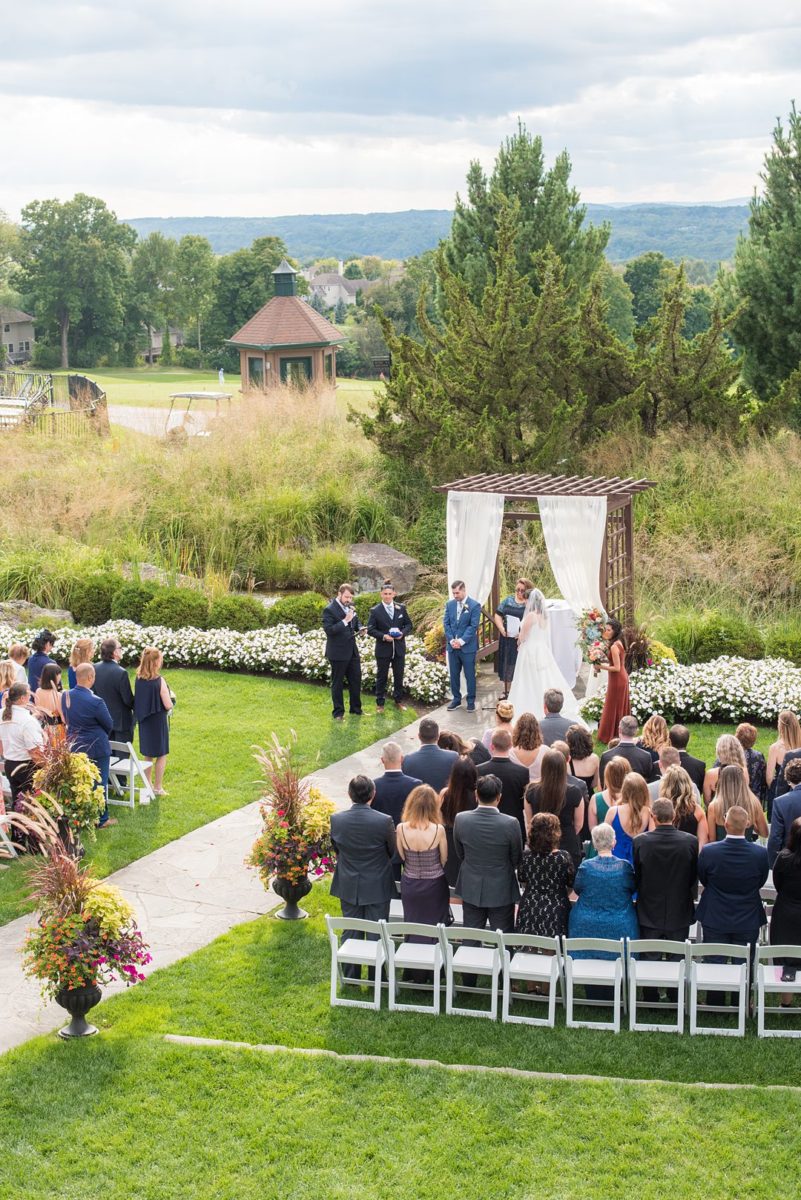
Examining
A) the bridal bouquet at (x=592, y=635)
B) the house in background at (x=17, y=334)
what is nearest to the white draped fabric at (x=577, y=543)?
the bridal bouquet at (x=592, y=635)

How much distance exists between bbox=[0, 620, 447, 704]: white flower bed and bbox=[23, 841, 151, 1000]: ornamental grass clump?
866cm

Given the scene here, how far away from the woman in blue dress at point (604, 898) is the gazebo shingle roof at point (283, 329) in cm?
3487

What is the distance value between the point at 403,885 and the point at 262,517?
13907mm

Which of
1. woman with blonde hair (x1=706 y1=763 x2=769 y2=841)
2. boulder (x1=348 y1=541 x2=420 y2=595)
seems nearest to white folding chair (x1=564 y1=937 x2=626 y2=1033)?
woman with blonde hair (x1=706 y1=763 x2=769 y2=841)

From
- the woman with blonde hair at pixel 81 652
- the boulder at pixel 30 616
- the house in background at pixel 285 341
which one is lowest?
the boulder at pixel 30 616

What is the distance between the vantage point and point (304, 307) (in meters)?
43.4

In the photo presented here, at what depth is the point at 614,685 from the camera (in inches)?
526

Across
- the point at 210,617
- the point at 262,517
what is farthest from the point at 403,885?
the point at 262,517

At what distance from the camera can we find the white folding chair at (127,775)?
1244 centimetres

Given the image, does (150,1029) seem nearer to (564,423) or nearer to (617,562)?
(617,562)

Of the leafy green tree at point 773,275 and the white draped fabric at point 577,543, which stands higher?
the leafy green tree at point 773,275

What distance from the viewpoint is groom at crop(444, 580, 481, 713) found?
15516mm

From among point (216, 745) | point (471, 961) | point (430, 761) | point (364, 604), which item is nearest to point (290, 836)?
point (430, 761)

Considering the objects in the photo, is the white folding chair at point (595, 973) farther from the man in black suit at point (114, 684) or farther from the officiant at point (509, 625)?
the officiant at point (509, 625)
